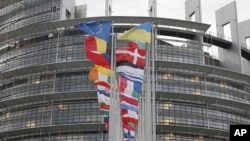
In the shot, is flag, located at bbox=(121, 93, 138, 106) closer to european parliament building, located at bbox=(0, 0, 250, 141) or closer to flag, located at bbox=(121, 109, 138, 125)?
flag, located at bbox=(121, 109, 138, 125)

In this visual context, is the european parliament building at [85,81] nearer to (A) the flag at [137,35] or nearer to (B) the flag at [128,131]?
(A) the flag at [137,35]

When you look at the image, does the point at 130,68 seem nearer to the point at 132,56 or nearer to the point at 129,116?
the point at 132,56

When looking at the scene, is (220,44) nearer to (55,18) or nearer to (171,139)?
(171,139)

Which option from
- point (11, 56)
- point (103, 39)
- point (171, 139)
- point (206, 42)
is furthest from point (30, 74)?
point (103, 39)

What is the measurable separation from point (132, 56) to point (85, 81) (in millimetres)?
33124

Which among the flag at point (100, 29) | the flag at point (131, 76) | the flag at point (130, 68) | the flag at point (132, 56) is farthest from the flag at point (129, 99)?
the flag at point (100, 29)

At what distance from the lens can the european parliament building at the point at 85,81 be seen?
63.0m

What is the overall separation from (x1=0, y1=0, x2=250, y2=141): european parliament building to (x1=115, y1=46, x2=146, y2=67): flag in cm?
2703

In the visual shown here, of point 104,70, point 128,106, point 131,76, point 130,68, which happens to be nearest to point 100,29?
point 104,70

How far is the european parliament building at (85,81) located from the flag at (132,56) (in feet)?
88.7

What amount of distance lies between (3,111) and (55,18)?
17.3m

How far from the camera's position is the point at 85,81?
65.4 meters

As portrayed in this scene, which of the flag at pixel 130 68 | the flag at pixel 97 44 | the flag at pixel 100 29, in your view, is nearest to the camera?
the flag at pixel 130 68

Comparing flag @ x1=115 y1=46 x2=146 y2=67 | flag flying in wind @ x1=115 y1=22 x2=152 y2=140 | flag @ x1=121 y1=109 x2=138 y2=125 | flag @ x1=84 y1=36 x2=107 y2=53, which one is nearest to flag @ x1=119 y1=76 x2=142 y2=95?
flag flying in wind @ x1=115 y1=22 x2=152 y2=140
